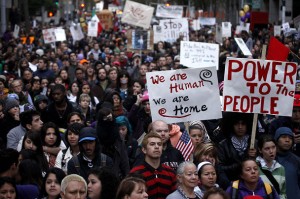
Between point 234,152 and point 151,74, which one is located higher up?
point 151,74

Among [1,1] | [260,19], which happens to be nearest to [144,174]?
[1,1]

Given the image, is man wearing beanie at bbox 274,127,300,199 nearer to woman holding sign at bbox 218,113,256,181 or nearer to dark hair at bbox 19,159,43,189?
woman holding sign at bbox 218,113,256,181

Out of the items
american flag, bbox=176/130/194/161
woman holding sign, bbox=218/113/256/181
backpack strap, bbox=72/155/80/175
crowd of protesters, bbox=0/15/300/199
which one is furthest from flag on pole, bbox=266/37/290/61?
backpack strap, bbox=72/155/80/175

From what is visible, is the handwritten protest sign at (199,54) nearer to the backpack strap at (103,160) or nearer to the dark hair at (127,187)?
the backpack strap at (103,160)

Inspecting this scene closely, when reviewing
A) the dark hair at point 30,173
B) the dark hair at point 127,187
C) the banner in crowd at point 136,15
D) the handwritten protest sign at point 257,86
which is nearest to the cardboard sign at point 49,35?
the banner in crowd at point 136,15

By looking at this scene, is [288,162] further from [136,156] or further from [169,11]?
[169,11]

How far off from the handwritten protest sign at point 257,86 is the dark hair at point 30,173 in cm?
238

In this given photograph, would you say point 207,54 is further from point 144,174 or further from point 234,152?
point 144,174

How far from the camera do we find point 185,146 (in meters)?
9.49

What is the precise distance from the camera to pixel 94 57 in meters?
26.4

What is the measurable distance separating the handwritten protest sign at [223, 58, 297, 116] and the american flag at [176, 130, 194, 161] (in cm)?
53

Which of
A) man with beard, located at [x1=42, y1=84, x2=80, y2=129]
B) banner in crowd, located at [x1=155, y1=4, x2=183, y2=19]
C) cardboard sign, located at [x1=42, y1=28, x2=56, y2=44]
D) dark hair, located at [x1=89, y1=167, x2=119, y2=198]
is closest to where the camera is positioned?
dark hair, located at [x1=89, y1=167, x2=119, y2=198]

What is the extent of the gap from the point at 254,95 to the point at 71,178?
3.12 meters

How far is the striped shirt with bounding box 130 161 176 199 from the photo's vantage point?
8.23 m
